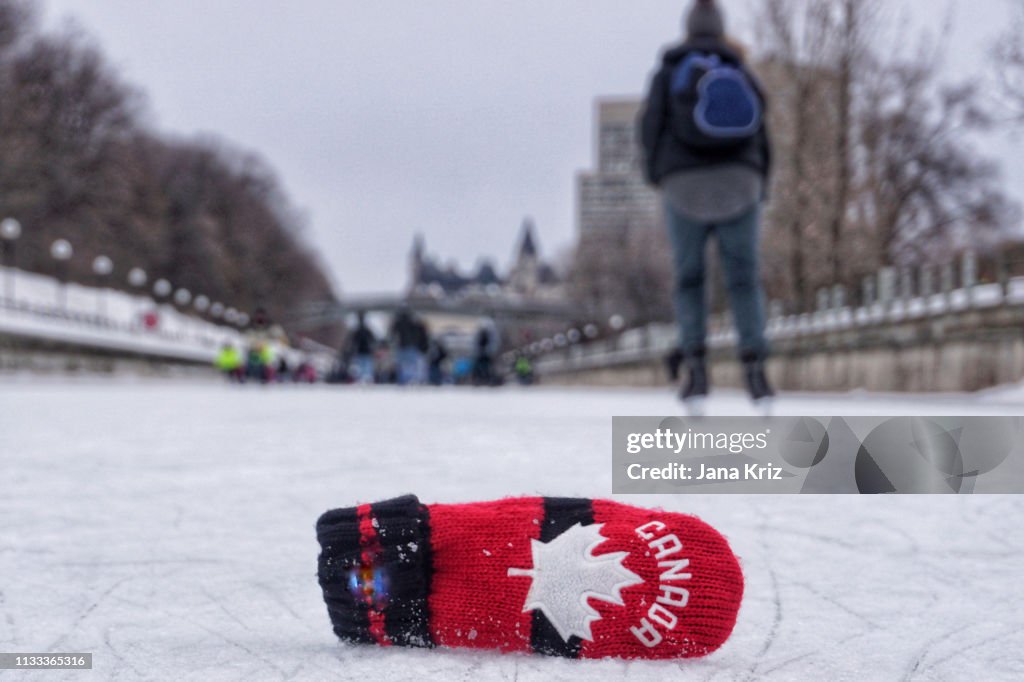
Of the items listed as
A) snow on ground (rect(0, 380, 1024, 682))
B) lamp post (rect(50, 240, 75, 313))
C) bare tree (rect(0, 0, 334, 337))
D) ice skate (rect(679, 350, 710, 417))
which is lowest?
snow on ground (rect(0, 380, 1024, 682))

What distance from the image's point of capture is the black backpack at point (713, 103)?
3697mm

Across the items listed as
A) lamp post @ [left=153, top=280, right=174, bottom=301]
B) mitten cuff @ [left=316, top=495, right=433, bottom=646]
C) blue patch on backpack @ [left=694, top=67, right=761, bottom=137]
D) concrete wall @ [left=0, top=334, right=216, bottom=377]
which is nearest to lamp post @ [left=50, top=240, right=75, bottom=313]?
lamp post @ [left=153, top=280, right=174, bottom=301]

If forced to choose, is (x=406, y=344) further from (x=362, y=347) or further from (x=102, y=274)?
(x=102, y=274)

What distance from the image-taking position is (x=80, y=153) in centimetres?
3291

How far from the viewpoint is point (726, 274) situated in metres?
4.22

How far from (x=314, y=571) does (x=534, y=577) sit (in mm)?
604

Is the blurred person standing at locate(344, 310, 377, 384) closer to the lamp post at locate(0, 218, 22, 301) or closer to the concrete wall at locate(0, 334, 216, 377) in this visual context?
the concrete wall at locate(0, 334, 216, 377)

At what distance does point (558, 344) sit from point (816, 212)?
57.2 meters

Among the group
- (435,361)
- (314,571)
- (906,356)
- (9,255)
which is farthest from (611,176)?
(314,571)

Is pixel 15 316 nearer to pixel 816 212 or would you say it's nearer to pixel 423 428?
pixel 816 212

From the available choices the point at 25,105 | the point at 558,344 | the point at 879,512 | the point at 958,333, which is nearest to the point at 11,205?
the point at 25,105

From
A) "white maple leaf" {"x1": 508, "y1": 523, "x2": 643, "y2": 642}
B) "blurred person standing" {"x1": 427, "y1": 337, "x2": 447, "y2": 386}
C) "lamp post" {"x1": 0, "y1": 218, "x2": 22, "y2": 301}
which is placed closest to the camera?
"white maple leaf" {"x1": 508, "y1": 523, "x2": 643, "y2": 642}

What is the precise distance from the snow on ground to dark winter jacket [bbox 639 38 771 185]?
1433 millimetres

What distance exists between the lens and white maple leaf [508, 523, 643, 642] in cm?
106
